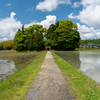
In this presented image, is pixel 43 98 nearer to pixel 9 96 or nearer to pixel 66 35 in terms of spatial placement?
pixel 9 96

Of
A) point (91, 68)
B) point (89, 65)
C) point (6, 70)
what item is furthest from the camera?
point (89, 65)

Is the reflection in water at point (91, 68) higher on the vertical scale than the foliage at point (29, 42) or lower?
lower

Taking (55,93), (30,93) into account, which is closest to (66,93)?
(55,93)

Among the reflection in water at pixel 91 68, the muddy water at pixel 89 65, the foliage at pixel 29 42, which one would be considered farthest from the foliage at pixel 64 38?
the reflection in water at pixel 91 68

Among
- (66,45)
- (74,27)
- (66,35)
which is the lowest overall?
(66,45)

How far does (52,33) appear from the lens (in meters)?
51.4

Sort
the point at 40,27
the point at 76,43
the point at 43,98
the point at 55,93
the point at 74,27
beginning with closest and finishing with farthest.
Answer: the point at 43,98
the point at 55,93
the point at 76,43
the point at 74,27
the point at 40,27

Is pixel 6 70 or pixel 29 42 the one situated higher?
pixel 29 42

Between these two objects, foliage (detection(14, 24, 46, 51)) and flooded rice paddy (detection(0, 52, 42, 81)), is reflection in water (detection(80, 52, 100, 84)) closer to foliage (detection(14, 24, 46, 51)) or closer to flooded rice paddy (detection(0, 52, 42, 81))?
flooded rice paddy (detection(0, 52, 42, 81))

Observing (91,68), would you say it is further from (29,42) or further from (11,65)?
(29,42)

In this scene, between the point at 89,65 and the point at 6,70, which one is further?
the point at 89,65

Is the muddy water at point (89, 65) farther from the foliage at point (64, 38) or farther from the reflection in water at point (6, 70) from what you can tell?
the foliage at point (64, 38)

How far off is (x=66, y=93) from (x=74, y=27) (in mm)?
54341

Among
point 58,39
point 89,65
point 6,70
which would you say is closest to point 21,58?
point 6,70
